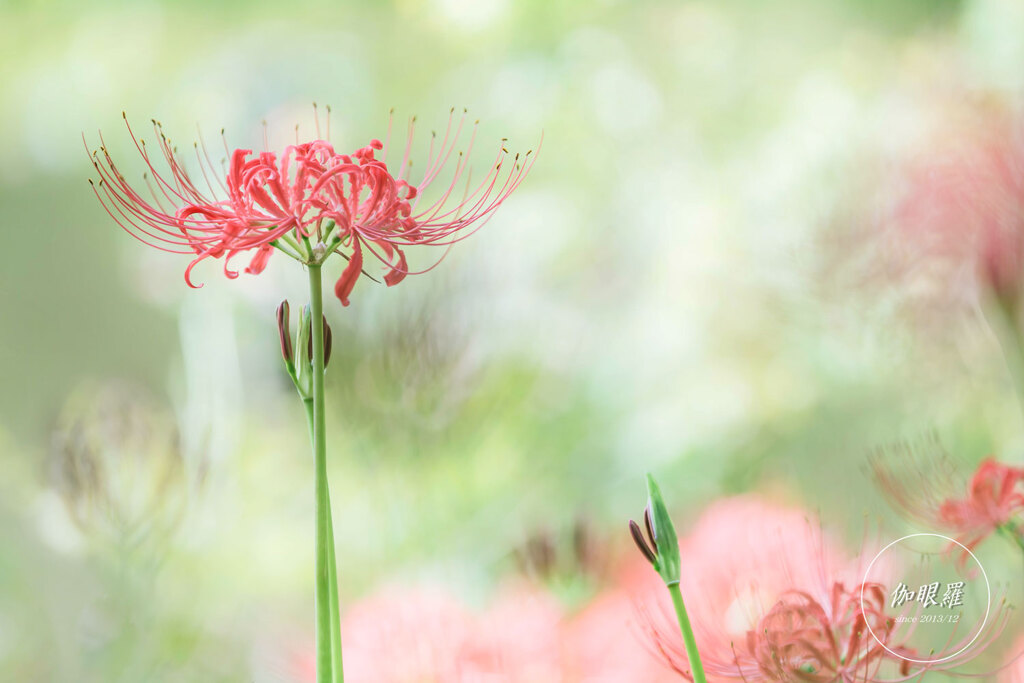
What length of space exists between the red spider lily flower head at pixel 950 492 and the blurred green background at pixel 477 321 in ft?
0.07

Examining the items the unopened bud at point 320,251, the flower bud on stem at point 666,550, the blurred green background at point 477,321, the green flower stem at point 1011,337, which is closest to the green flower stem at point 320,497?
the unopened bud at point 320,251

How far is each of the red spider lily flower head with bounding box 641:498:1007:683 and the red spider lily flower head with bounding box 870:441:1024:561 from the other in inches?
2.4

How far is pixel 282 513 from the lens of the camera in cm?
56

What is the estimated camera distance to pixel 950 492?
0.54 metres

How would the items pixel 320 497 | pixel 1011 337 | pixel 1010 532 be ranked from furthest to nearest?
pixel 1011 337, pixel 1010 532, pixel 320 497

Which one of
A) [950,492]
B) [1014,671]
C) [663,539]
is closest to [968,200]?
[950,492]

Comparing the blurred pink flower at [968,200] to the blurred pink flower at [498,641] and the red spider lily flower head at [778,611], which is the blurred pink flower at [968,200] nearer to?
the red spider lily flower head at [778,611]

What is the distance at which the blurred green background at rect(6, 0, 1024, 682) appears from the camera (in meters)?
0.54

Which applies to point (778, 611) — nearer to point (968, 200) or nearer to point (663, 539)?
point (663, 539)

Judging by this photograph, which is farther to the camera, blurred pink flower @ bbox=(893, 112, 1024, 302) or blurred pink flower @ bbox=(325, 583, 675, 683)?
blurred pink flower @ bbox=(893, 112, 1024, 302)

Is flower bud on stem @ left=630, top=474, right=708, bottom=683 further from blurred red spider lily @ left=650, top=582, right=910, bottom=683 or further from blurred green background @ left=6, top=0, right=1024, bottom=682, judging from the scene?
blurred green background @ left=6, top=0, right=1024, bottom=682

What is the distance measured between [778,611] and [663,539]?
12 centimetres

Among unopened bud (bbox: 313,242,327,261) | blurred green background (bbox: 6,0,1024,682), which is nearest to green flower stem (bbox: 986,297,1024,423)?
blurred green background (bbox: 6,0,1024,682)

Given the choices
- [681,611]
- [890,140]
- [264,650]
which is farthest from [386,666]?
[890,140]
